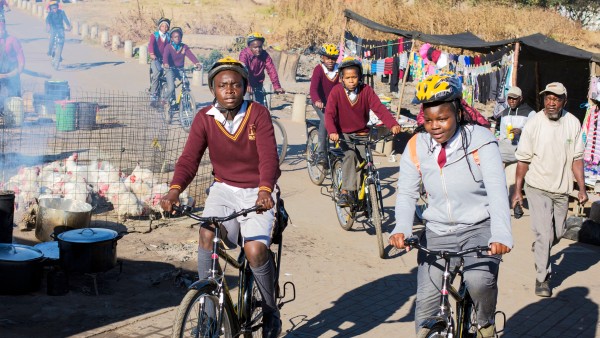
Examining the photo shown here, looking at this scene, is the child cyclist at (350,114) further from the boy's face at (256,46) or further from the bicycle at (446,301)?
the boy's face at (256,46)

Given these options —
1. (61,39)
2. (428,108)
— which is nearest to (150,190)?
(428,108)

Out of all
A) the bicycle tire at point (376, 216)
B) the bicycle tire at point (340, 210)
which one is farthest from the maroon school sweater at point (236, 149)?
the bicycle tire at point (340, 210)

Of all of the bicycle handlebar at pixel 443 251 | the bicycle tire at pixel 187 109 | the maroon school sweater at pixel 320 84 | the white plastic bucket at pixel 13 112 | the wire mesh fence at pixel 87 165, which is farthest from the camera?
the bicycle tire at pixel 187 109

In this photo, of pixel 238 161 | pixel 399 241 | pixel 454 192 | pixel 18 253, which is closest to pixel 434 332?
pixel 399 241

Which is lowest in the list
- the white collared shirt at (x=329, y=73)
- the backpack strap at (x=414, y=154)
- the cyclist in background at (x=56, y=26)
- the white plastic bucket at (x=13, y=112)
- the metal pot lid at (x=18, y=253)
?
the metal pot lid at (x=18, y=253)

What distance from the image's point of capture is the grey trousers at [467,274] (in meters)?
4.69

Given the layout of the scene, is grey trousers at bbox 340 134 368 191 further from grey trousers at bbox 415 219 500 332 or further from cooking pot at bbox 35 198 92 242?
grey trousers at bbox 415 219 500 332

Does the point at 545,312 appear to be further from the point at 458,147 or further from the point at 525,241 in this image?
the point at 458,147

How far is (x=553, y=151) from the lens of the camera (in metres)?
7.94

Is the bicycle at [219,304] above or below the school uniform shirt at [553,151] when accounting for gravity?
below

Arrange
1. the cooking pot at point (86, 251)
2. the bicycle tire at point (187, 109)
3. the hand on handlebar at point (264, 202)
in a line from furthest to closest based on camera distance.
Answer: the bicycle tire at point (187, 109), the cooking pot at point (86, 251), the hand on handlebar at point (264, 202)

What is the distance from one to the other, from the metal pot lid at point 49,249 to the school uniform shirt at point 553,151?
15.3 ft

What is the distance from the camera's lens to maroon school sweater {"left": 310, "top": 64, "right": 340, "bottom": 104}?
40.7 ft

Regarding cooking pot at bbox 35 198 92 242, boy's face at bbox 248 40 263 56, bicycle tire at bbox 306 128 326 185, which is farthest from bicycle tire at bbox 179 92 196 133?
cooking pot at bbox 35 198 92 242
